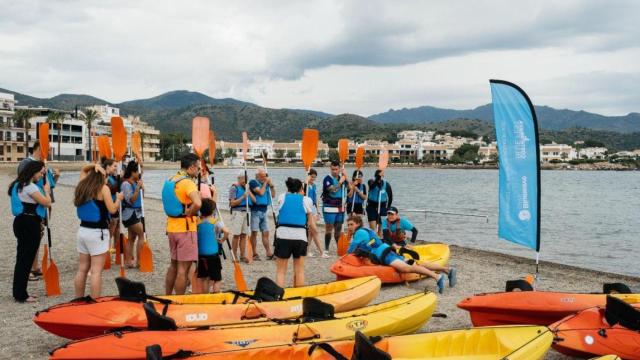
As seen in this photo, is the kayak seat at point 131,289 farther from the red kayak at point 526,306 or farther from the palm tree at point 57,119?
the palm tree at point 57,119

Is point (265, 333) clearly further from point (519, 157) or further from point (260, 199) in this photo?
point (260, 199)

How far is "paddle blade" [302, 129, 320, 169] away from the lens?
9832mm

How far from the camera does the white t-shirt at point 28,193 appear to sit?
20.8 ft

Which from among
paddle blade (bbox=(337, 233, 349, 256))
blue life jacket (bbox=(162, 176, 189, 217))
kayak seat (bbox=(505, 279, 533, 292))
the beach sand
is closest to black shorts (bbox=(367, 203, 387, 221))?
paddle blade (bbox=(337, 233, 349, 256))

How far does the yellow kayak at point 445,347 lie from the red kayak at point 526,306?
4.09 feet

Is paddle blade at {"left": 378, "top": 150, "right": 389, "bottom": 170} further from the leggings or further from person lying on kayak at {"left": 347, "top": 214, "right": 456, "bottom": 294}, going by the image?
the leggings

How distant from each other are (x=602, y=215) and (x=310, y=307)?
103 feet

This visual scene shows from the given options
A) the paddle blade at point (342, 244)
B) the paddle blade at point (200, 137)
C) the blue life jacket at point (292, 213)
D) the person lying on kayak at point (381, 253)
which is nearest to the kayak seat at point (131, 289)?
the blue life jacket at point (292, 213)

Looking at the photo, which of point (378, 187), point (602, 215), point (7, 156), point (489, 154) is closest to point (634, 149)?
point (489, 154)

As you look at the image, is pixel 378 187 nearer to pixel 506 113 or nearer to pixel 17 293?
pixel 506 113

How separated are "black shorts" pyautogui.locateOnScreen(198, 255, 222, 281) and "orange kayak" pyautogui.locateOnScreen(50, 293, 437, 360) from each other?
1559mm

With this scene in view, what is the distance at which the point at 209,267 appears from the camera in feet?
21.0

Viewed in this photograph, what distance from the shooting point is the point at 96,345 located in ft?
13.8

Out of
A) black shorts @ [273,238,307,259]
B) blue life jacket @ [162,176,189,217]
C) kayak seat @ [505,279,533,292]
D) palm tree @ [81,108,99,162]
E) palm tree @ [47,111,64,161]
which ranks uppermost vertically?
palm tree @ [81,108,99,162]
